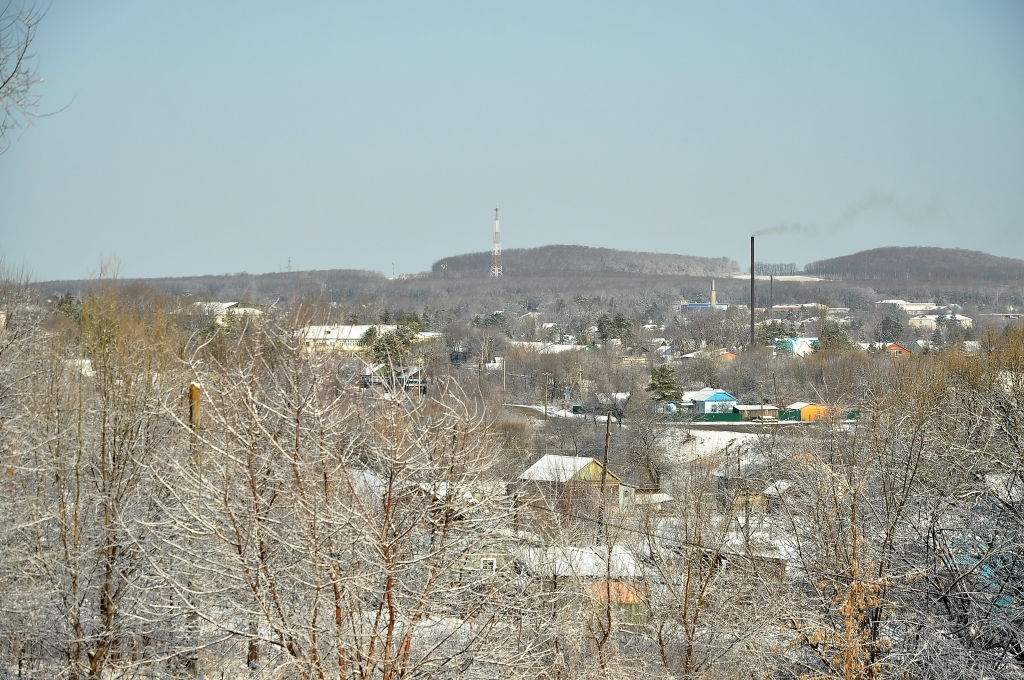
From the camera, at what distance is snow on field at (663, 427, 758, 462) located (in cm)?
2614

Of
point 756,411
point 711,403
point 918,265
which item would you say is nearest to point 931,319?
point 711,403

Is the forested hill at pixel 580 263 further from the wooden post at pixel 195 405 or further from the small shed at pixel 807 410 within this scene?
the wooden post at pixel 195 405

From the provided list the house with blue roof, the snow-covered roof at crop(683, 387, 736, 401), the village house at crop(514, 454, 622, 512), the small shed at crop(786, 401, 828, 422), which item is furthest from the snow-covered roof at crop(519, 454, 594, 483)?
the snow-covered roof at crop(683, 387, 736, 401)

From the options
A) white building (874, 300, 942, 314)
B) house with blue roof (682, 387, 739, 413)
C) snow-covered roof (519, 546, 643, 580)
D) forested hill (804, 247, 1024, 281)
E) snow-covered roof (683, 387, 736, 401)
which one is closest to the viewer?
snow-covered roof (519, 546, 643, 580)

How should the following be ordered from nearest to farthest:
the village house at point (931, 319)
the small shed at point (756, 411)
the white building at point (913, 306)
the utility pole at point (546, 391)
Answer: the utility pole at point (546, 391)
the small shed at point (756, 411)
the village house at point (931, 319)
the white building at point (913, 306)

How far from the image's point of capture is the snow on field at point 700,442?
26.1 m

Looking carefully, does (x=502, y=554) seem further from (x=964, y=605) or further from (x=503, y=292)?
(x=503, y=292)

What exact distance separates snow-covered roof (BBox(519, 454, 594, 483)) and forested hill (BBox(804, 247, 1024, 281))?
107065mm

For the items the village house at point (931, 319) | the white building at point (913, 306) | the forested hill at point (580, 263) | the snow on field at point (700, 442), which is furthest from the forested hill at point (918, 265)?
the snow on field at point (700, 442)

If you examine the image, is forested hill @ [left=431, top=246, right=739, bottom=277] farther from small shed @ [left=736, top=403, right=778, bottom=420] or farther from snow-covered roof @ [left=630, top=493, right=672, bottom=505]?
snow-covered roof @ [left=630, top=493, right=672, bottom=505]

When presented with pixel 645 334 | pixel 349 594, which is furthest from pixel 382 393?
Answer: pixel 645 334

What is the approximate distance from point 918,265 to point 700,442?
117 metres

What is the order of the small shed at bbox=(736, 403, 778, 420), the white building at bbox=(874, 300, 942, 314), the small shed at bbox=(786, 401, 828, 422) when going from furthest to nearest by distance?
the white building at bbox=(874, 300, 942, 314) < the small shed at bbox=(736, 403, 778, 420) < the small shed at bbox=(786, 401, 828, 422)

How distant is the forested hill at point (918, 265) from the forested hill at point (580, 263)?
57.7ft
